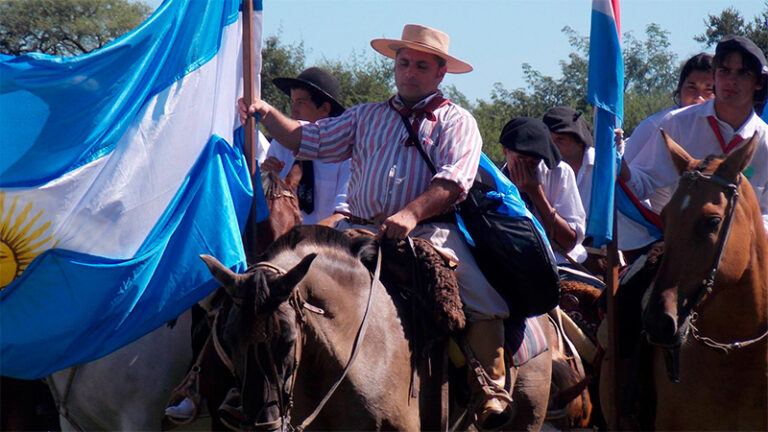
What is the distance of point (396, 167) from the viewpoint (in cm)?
593

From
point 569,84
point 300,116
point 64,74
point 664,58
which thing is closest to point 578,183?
point 300,116

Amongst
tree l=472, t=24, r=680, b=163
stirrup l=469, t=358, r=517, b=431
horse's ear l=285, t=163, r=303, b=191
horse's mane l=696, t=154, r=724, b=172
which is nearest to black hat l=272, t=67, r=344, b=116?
horse's ear l=285, t=163, r=303, b=191

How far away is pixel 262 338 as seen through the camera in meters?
4.72

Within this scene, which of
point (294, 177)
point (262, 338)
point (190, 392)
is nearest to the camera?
point (262, 338)

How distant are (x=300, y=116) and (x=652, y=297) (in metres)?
4.69

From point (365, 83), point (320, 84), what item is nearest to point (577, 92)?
point (365, 83)

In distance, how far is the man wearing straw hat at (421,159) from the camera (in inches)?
229

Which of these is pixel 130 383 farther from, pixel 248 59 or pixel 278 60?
pixel 278 60

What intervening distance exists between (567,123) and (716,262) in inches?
138

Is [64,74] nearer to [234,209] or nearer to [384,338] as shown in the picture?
[234,209]

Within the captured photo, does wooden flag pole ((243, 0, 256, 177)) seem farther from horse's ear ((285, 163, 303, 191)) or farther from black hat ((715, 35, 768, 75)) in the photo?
black hat ((715, 35, 768, 75))

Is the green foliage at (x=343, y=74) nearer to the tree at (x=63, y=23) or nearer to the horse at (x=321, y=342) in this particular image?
the tree at (x=63, y=23)

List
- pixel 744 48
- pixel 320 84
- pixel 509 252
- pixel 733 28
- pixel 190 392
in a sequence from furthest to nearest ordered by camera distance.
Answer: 1. pixel 733 28
2. pixel 320 84
3. pixel 744 48
4. pixel 509 252
5. pixel 190 392

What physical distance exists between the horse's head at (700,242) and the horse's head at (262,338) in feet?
6.50
